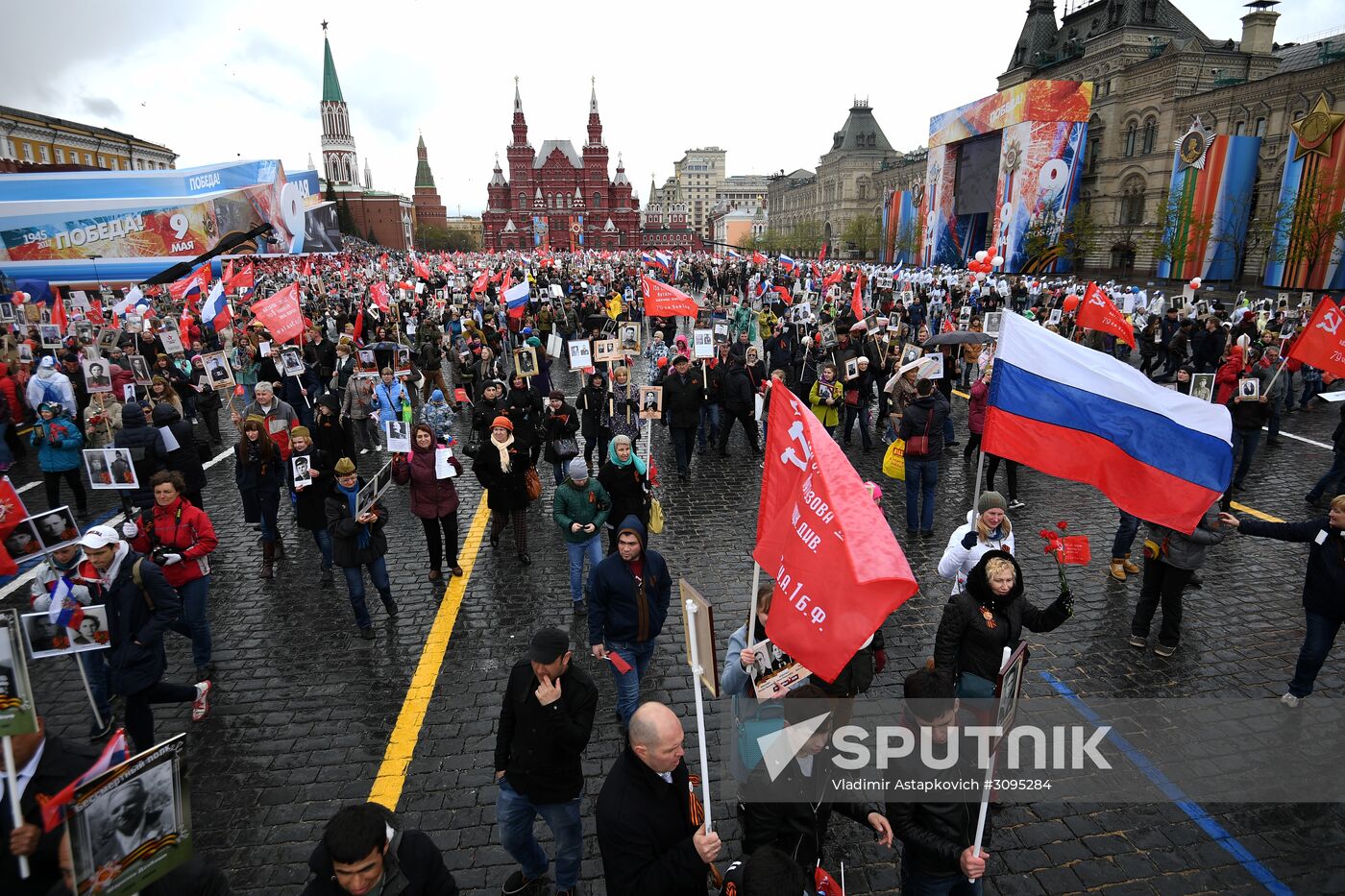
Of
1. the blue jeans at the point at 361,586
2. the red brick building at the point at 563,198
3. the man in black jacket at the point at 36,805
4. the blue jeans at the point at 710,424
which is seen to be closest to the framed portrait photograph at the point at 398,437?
the blue jeans at the point at 361,586

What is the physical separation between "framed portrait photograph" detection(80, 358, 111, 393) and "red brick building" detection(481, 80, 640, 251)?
114 meters

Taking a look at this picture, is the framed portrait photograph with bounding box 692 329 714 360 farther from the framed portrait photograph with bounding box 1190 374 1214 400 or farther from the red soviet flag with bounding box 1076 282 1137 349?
the framed portrait photograph with bounding box 1190 374 1214 400

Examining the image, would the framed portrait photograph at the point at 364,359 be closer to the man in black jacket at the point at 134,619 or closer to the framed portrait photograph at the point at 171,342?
the framed portrait photograph at the point at 171,342

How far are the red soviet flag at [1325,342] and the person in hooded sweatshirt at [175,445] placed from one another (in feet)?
49.9

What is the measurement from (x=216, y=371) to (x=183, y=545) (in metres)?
8.18

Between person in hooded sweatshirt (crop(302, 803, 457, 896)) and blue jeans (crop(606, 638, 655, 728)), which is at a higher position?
person in hooded sweatshirt (crop(302, 803, 457, 896))

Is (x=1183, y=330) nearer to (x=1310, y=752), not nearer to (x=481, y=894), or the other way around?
(x=1310, y=752)

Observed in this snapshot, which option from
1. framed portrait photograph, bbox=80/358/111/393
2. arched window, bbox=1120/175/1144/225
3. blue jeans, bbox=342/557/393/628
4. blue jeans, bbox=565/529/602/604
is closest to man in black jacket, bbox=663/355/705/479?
blue jeans, bbox=565/529/602/604

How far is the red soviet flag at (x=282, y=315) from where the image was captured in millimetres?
13234

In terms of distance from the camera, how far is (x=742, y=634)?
4.11 metres

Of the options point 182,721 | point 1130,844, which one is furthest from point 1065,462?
point 182,721

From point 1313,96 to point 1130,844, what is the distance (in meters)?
47.5

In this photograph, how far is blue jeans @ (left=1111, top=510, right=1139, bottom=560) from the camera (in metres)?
7.43

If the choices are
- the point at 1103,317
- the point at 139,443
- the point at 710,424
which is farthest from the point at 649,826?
the point at 1103,317
